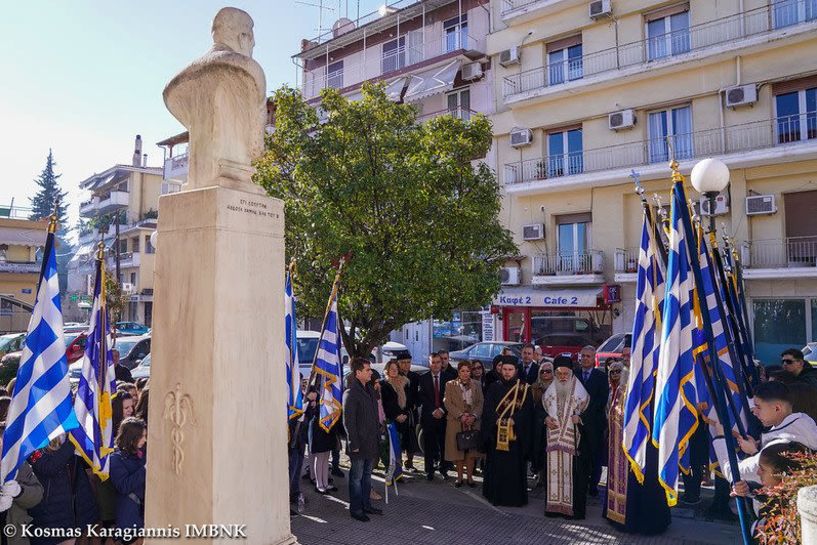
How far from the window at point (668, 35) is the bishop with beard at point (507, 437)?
16263 mm

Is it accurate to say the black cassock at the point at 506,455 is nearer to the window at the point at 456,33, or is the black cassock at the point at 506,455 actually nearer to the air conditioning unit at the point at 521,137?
the air conditioning unit at the point at 521,137

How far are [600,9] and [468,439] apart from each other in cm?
1801

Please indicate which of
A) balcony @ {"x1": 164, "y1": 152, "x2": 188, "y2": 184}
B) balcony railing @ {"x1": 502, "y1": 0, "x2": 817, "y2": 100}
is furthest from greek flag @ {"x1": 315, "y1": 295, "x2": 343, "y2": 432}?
balcony @ {"x1": 164, "y1": 152, "x2": 188, "y2": 184}

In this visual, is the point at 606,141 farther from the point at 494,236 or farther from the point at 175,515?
the point at 175,515

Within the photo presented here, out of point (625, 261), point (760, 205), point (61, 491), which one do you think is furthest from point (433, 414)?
point (760, 205)

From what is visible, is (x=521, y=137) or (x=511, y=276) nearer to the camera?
(x=521, y=137)

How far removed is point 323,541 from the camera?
6656 millimetres

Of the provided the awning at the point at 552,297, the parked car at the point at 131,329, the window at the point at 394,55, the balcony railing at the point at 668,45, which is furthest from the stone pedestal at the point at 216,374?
the parked car at the point at 131,329

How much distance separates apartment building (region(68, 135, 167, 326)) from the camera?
4397 centimetres

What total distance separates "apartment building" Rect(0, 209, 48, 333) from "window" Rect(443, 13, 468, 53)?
2257cm

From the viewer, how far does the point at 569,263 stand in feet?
75.5

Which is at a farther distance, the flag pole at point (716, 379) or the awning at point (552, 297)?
the awning at point (552, 297)

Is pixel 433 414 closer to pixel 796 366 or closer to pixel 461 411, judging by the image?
pixel 461 411

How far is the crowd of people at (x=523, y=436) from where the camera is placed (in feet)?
23.1
